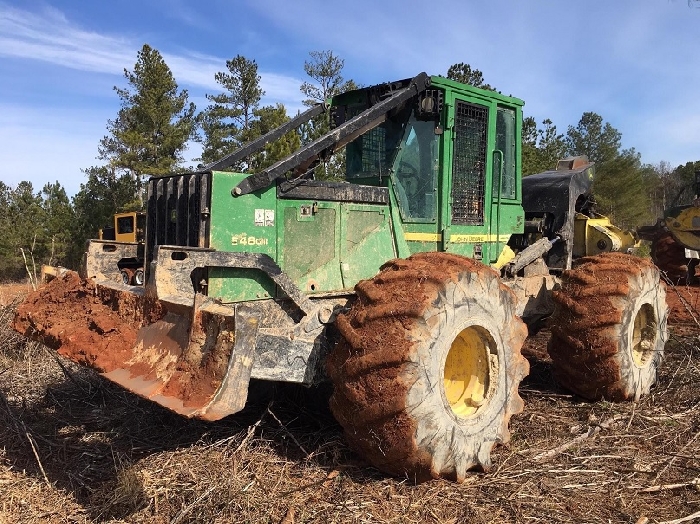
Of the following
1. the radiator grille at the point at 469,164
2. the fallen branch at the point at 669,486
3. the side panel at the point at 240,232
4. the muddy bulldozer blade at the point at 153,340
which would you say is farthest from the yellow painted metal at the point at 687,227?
the muddy bulldozer blade at the point at 153,340

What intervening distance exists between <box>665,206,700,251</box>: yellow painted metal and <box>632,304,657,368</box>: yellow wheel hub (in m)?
9.27

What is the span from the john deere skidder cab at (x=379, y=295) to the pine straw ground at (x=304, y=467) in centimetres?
29

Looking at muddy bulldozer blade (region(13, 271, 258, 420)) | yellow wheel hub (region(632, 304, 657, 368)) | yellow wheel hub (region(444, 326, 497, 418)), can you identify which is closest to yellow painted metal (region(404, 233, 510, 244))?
yellow wheel hub (region(444, 326, 497, 418))

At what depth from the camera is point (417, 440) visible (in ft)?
12.2

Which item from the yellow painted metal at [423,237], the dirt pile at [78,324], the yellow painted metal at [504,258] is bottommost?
the dirt pile at [78,324]

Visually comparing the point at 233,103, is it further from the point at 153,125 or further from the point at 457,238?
the point at 457,238

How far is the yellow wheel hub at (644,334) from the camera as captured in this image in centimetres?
638

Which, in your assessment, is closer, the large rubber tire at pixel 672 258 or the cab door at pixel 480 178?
the cab door at pixel 480 178

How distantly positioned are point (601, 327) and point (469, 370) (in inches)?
67.6

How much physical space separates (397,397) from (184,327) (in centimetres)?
136

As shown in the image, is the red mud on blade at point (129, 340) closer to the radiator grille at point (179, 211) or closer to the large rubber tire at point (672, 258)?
the radiator grille at point (179, 211)

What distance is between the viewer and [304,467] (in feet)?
13.9

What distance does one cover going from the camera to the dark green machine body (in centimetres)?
430

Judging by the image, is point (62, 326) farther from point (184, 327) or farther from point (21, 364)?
point (21, 364)
